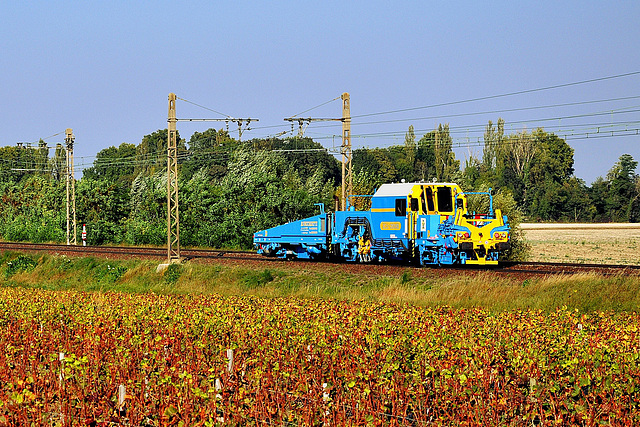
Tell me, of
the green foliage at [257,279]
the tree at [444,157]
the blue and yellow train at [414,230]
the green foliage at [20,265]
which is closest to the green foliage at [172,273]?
the green foliage at [257,279]

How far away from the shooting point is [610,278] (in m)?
21.4

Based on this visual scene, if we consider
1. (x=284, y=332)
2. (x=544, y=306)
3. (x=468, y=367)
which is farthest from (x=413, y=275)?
(x=468, y=367)

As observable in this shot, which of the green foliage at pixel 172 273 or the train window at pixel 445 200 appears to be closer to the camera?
the train window at pixel 445 200

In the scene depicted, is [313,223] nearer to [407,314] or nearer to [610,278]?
[610,278]

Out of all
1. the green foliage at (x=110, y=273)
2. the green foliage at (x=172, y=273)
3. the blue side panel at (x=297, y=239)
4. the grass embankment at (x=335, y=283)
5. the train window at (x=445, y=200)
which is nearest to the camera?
the grass embankment at (x=335, y=283)

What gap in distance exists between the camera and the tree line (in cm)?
4516

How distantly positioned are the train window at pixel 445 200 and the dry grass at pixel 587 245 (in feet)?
54.6

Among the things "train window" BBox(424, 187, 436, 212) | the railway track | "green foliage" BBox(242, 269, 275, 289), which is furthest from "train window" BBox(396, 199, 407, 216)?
"green foliage" BBox(242, 269, 275, 289)

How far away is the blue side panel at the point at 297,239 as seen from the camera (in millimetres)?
31906

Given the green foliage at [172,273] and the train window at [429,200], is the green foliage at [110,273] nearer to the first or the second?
the green foliage at [172,273]

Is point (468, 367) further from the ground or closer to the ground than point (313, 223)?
closer to the ground

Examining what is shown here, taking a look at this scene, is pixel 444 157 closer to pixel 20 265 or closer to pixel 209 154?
pixel 209 154

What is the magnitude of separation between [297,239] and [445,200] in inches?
295

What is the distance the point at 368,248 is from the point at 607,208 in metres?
78.0
